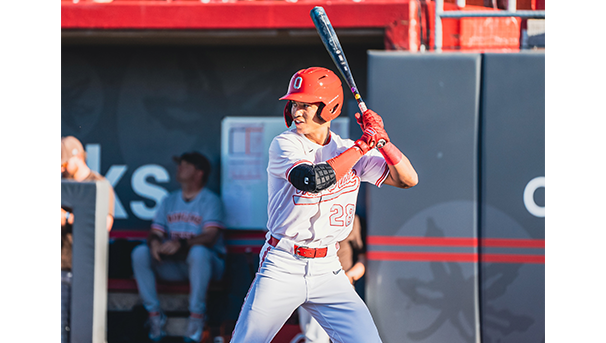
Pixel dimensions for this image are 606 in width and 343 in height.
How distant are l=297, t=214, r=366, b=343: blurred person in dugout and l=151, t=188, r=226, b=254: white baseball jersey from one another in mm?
1075

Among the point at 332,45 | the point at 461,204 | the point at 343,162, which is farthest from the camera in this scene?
the point at 461,204

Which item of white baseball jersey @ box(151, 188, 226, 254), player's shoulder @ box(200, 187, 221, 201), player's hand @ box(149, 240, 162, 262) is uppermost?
player's shoulder @ box(200, 187, 221, 201)

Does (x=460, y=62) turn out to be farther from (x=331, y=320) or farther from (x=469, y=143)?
(x=331, y=320)

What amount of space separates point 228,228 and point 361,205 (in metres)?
1.31

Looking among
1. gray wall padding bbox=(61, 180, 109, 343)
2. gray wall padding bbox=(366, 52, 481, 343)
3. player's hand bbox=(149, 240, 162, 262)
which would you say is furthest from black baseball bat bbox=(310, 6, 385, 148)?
player's hand bbox=(149, 240, 162, 262)

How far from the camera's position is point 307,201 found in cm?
237

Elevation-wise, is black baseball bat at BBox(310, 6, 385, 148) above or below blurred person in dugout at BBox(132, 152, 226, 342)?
above

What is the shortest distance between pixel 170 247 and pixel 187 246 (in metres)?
0.13

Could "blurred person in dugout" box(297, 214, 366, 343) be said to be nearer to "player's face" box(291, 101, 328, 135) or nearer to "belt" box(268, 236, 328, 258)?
"belt" box(268, 236, 328, 258)

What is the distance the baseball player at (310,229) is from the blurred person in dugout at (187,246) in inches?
59.1

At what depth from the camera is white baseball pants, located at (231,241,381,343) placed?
224 centimetres

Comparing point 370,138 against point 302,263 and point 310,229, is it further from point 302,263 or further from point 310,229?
point 302,263

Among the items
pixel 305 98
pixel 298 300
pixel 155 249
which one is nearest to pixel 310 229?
pixel 298 300

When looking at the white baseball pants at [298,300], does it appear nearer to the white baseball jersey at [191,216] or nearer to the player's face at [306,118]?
the player's face at [306,118]
